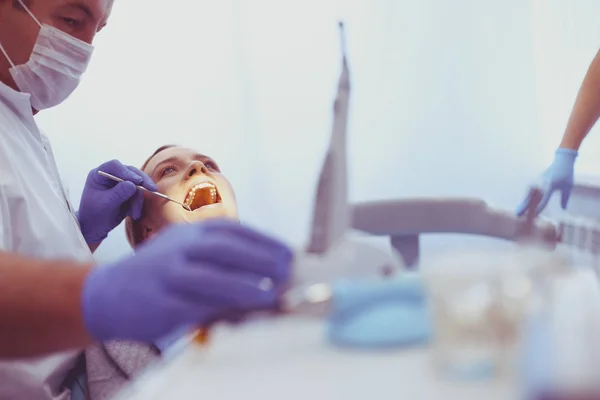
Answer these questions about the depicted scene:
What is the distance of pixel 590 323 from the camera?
0.48 metres

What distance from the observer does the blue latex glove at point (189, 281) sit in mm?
725

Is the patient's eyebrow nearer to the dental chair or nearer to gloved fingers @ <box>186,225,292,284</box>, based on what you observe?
the dental chair

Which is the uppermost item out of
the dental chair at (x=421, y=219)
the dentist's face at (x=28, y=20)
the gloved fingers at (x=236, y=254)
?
the dentist's face at (x=28, y=20)

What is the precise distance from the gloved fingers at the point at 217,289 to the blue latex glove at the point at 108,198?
1106 millimetres

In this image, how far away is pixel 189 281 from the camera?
71 centimetres

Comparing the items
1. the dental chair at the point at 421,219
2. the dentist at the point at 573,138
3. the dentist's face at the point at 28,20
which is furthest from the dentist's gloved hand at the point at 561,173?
the dentist's face at the point at 28,20

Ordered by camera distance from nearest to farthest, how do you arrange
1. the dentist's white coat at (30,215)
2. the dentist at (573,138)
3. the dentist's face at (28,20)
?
the dentist's white coat at (30,215), the dentist's face at (28,20), the dentist at (573,138)

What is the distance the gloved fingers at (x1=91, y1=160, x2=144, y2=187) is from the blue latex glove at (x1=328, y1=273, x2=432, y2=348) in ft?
4.01

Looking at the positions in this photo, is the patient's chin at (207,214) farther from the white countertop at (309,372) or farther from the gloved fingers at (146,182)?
the white countertop at (309,372)

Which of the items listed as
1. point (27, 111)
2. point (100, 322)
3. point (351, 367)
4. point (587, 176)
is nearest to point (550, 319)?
point (351, 367)

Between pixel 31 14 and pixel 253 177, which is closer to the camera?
pixel 31 14

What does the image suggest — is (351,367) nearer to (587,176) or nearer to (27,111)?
(27,111)

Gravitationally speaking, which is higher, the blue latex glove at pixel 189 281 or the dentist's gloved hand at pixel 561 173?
the blue latex glove at pixel 189 281

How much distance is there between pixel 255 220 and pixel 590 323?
194cm
